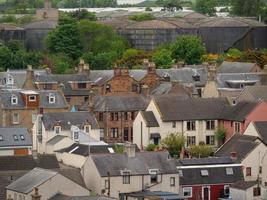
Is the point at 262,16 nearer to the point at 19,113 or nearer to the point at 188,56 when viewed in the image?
the point at 188,56

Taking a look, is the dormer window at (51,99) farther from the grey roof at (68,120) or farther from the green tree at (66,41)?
the green tree at (66,41)

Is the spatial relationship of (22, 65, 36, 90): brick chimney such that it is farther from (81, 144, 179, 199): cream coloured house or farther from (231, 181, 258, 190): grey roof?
(231, 181, 258, 190): grey roof

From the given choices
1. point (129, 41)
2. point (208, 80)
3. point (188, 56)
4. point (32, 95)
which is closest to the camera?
point (32, 95)

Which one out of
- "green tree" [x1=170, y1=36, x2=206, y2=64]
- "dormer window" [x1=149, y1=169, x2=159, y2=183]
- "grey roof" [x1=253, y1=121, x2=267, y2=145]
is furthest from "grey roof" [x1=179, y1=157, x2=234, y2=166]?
"green tree" [x1=170, y1=36, x2=206, y2=64]

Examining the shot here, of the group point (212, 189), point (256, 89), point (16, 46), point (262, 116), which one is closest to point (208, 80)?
point (256, 89)

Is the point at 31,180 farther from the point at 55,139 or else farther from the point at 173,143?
the point at 173,143

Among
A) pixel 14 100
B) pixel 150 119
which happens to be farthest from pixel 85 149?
pixel 14 100
